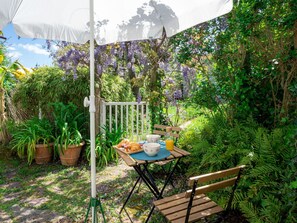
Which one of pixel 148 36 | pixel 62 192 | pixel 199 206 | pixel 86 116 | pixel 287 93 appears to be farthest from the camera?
pixel 86 116

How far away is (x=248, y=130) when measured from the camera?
10.7 ft

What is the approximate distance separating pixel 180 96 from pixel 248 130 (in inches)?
69.2

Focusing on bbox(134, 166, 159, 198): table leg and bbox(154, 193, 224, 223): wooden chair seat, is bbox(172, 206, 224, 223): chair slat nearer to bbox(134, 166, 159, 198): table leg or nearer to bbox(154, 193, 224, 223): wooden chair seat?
bbox(154, 193, 224, 223): wooden chair seat

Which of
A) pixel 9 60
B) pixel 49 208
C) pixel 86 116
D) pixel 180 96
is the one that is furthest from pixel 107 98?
pixel 9 60

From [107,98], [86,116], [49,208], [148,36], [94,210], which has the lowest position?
[49,208]

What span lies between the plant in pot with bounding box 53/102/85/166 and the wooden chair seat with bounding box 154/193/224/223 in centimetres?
276

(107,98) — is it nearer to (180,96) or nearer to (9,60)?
(180,96)

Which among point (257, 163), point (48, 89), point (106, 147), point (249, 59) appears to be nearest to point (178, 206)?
point (257, 163)

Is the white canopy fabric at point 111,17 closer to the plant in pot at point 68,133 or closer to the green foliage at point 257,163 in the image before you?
the green foliage at point 257,163

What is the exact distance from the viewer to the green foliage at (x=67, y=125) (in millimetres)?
4595

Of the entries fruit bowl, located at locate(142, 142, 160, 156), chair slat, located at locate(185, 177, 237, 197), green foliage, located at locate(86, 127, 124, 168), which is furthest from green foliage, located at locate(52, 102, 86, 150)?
chair slat, located at locate(185, 177, 237, 197)

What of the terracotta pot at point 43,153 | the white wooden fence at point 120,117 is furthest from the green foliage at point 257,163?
the terracotta pot at point 43,153

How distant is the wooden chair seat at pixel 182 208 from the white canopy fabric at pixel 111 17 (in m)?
1.73

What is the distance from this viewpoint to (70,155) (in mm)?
4648
